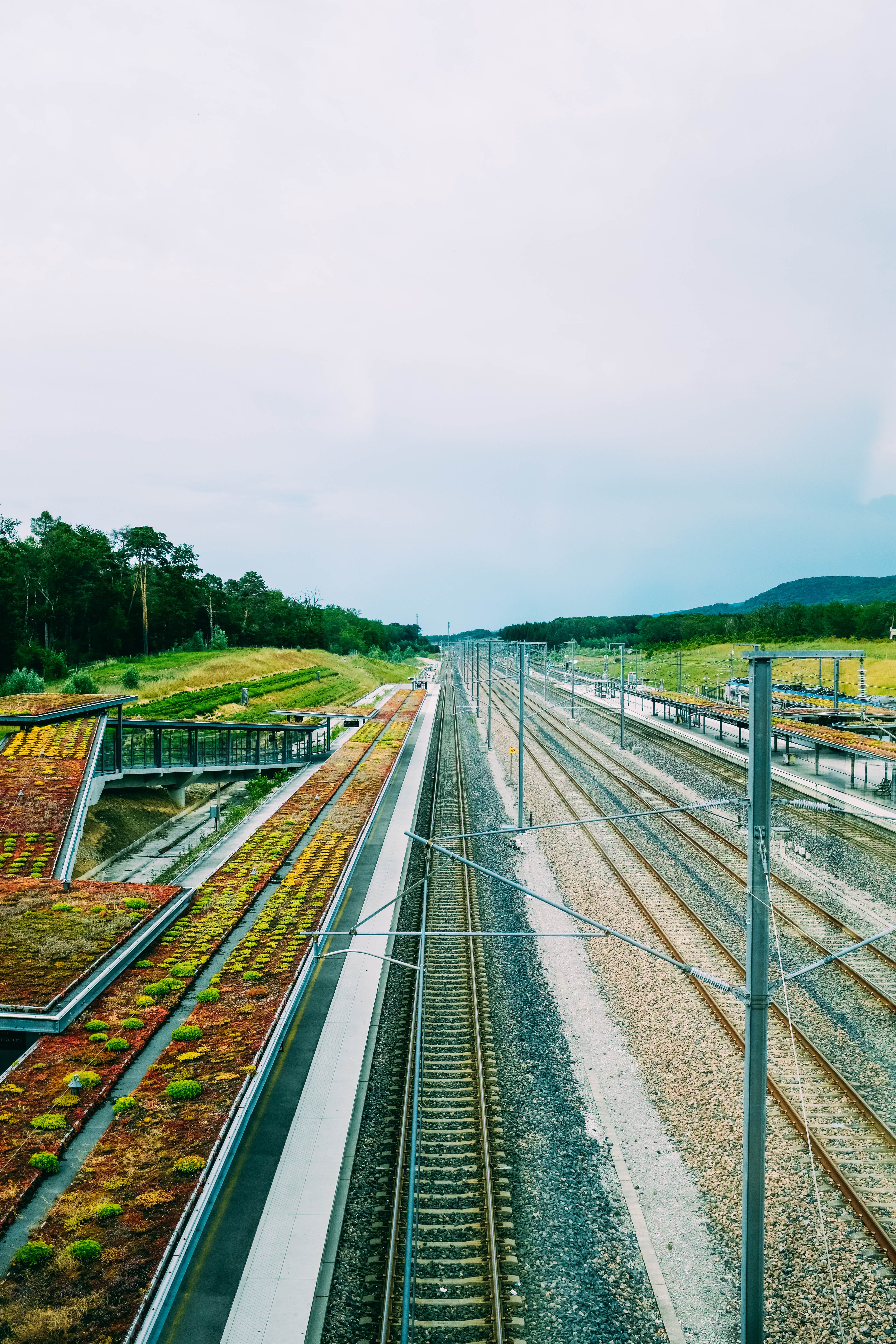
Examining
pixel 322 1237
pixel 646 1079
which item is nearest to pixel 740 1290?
pixel 646 1079

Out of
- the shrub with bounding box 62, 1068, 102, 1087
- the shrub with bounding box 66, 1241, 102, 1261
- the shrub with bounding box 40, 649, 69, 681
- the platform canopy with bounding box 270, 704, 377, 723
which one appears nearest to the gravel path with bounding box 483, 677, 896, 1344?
the shrub with bounding box 66, 1241, 102, 1261

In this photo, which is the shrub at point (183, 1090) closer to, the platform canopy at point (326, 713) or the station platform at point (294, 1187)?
the station platform at point (294, 1187)

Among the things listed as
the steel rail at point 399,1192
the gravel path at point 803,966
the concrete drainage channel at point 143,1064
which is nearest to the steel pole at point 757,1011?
the steel rail at point 399,1192

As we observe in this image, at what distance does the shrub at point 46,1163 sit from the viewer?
9.58 metres

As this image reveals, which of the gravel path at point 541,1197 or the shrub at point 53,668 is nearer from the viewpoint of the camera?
the gravel path at point 541,1197

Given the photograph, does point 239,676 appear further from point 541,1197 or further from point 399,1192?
point 541,1197

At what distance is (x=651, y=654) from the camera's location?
416 feet

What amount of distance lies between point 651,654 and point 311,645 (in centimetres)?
5787

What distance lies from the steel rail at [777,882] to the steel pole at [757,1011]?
14.1 ft

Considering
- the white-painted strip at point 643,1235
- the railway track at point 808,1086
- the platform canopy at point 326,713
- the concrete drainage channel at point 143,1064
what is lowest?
the white-painted strip at point 643,1235

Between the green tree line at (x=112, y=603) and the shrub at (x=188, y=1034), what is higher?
the green tree line at (x=112, y=603)

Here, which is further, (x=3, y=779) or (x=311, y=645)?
(x=311, y=645)

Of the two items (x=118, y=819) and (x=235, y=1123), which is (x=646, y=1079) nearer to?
(x=235, y=1123)

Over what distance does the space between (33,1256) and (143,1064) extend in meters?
4.11
